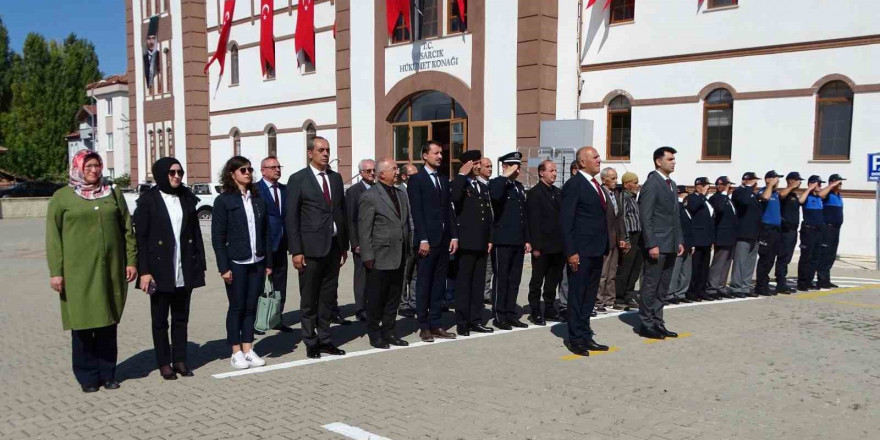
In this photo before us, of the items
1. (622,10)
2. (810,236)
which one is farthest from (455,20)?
(810,236)

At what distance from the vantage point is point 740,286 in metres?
11.0

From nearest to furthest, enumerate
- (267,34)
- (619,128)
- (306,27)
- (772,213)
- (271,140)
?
(772,213) → (619,128) → (306,27) → (267,34) → (271,140)

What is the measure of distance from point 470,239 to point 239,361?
9.21 feet

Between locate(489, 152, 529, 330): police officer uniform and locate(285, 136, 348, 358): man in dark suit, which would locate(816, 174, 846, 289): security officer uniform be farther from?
locate(285, 136, 348, 358): man in dark suit

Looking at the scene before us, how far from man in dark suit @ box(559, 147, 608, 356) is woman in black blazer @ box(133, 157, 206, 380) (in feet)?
11.8

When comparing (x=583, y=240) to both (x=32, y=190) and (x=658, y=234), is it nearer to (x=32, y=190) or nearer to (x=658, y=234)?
(x=658, y=234)

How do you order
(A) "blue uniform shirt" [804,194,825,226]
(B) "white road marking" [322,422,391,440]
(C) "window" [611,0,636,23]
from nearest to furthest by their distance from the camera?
1. (B) "white road marking" [322,422,391,440]
2. (A) "blue uniform shirt" [804,194,825,226]
3. (C) "window" [611,0,636,23]

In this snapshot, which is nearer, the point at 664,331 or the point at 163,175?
the point at 163,175

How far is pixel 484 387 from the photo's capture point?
20.0 feet

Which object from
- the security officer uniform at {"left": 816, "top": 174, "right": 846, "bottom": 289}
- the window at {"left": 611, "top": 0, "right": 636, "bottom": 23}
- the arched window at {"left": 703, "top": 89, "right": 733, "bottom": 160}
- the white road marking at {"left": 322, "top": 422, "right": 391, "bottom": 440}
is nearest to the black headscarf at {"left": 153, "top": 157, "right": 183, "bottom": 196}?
the white road marking at {"left": 322, "top": 422, "right": 391, "bottom": 440}

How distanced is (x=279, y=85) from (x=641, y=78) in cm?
1532

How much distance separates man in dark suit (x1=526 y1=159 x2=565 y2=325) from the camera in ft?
28.1

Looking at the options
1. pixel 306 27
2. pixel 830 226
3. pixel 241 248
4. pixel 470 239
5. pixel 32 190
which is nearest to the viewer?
pixel 241 248

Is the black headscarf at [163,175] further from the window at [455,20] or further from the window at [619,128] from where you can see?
the window at [455,20]
